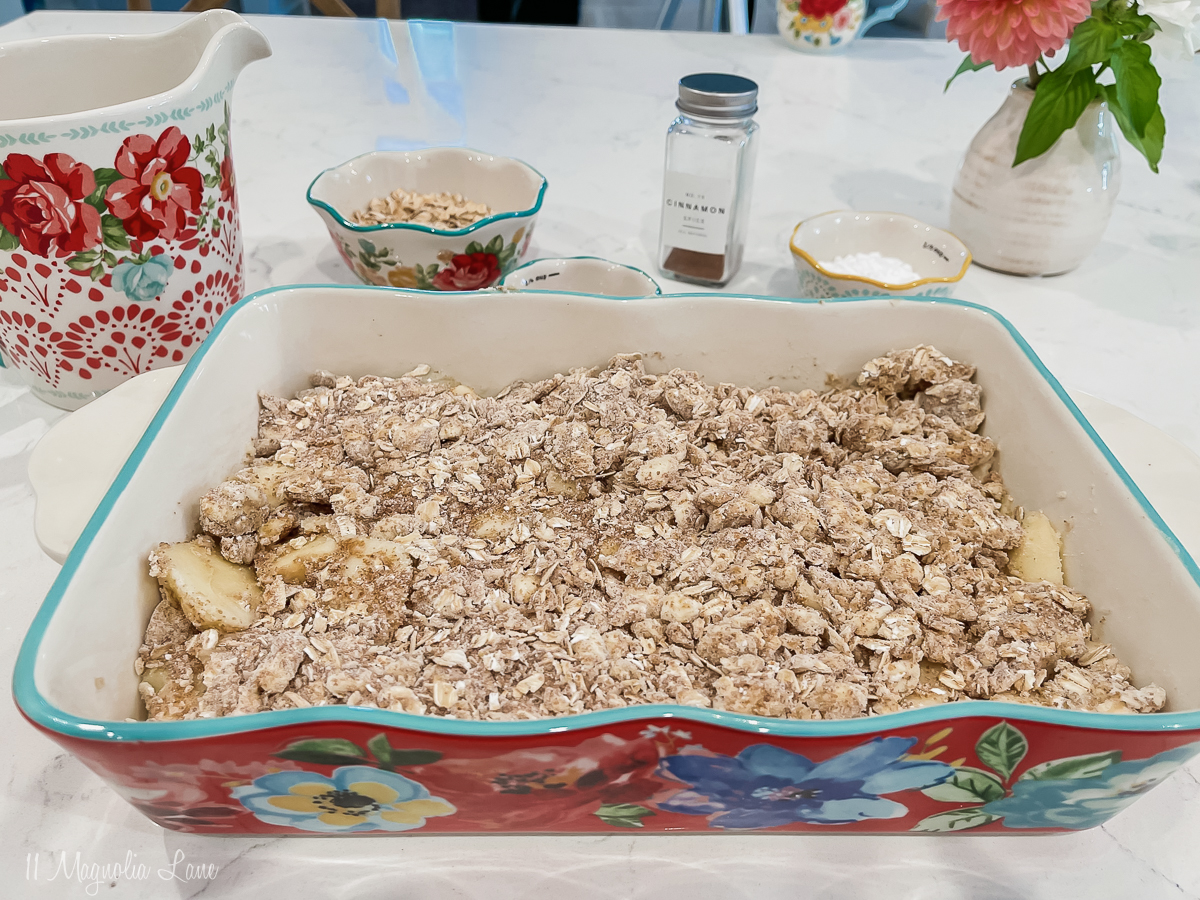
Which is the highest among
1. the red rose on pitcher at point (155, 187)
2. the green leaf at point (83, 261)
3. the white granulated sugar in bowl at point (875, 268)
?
the red rose on pitcher at point (155, 187)

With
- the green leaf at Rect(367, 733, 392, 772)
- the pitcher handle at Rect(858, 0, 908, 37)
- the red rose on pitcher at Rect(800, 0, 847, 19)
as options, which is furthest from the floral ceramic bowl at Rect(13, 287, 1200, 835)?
the pitcher handle at Rect(858, 0, 908, 37)

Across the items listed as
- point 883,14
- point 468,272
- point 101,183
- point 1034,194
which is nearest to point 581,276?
point 468,272

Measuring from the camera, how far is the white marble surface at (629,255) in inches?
20.3

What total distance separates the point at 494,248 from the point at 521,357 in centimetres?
22

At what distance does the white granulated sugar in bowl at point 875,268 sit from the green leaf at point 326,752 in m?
0.73

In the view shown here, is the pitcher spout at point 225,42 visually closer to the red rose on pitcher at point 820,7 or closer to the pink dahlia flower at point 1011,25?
the pink dahlia flower at point 1011,25

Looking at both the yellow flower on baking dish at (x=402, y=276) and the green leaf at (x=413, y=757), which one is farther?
the yellow flower on baking dish at (x=402, y=276)

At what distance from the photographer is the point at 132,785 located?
0.42 metres

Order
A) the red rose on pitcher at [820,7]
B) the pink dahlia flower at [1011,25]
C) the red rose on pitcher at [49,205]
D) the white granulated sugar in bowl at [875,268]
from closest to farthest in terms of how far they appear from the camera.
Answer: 1. the red rose on pitcher at [49,205]
2. the pink dahlia flower at [1011,25]
3. the white granulated sugar in bowl at [875,268]
4. the red rose on pitcher at [820,7]

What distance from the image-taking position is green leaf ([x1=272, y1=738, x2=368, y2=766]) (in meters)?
0.40

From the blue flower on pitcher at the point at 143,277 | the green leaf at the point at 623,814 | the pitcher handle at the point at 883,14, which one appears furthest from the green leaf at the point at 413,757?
the pitcher handle at the point at 883,14

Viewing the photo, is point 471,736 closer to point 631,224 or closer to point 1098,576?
point 1098,576

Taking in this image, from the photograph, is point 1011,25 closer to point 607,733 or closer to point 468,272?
point 468,272

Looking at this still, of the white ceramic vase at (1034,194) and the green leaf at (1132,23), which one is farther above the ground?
the green leaf at (1132,23)
